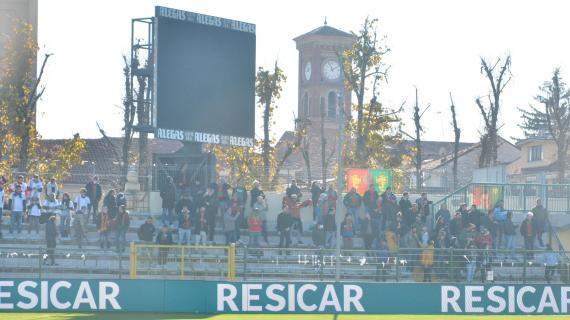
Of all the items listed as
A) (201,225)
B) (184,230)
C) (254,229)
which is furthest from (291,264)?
(184,230)

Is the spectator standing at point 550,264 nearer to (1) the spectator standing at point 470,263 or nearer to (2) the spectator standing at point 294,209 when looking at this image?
(1) the spectator standing at point 470,263

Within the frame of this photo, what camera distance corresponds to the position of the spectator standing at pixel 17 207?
31656 mm

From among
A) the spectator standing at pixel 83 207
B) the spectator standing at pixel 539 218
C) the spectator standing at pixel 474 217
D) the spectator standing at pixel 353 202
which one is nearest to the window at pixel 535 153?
the spectator standing at pixel 539 218

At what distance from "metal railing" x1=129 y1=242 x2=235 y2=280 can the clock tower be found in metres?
80.7

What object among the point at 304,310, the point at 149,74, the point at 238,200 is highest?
the point at 149,74

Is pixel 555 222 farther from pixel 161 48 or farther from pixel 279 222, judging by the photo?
pixel 161 48

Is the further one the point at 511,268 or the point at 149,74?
the point at 149,74

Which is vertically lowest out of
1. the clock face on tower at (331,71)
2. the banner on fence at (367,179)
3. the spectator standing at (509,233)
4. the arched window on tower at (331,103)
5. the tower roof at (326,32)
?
the spectator standing at (509,233)

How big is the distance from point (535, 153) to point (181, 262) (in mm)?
60162

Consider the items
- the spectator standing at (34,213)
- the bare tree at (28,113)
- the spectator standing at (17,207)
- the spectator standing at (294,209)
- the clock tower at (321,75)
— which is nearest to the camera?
the spectator standing at (17,207)

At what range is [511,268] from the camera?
96.9 ft

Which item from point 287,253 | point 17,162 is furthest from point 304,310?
point 17,162

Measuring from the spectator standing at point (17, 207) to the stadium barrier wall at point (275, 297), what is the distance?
6.62 meters

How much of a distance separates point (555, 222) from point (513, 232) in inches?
215
